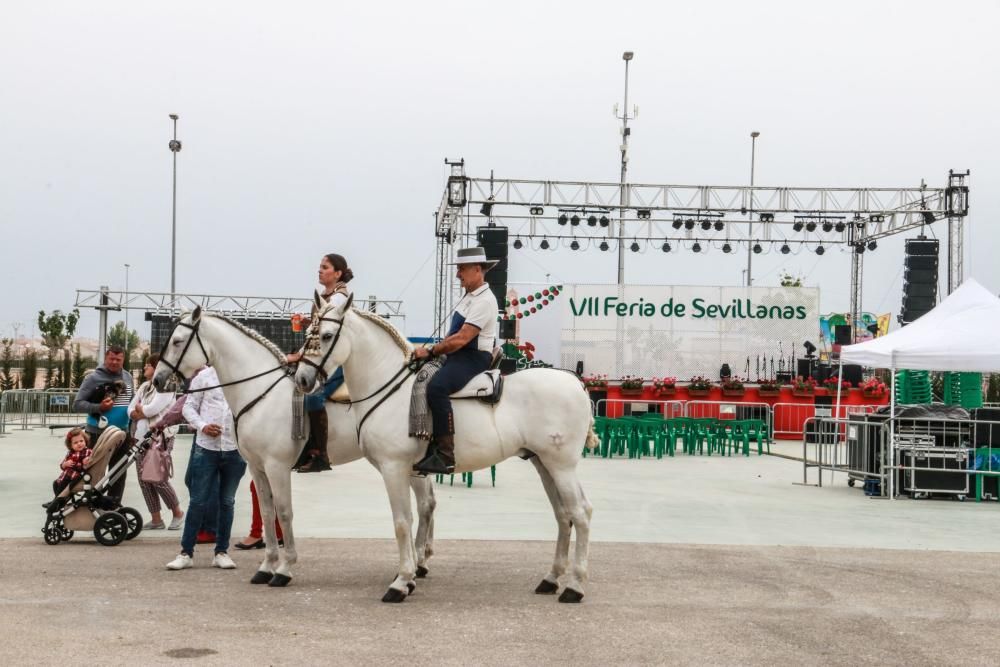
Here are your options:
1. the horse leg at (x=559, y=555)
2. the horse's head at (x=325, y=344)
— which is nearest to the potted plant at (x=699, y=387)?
the horse leg at (x=559, y=555)

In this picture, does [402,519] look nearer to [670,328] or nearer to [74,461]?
[74,461]

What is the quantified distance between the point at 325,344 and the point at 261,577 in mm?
1813

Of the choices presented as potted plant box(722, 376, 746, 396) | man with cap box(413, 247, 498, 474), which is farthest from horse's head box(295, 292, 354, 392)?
potted plant box(722, 376, 746, 396)

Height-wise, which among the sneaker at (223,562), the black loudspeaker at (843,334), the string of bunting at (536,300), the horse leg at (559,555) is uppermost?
the string of bunting at (536,300)

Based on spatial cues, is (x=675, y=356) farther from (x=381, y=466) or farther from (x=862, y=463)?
(x=381, y=466)

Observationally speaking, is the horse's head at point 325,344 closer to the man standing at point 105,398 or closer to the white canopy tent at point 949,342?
the man standing at point 105,398

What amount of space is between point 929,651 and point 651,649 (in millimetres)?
1538

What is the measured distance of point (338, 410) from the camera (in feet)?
26.0

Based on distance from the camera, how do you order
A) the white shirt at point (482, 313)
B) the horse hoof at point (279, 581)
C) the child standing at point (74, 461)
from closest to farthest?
the white shirt at point (482, 313), the horse hoof at point (279, 581), the child standing at point (74, 461)

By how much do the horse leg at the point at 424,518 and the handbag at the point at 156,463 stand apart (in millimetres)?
3155

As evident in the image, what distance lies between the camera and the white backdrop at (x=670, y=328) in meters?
31.4

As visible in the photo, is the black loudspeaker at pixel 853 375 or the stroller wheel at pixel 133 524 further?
the black loudspeaker at pixel 853 375

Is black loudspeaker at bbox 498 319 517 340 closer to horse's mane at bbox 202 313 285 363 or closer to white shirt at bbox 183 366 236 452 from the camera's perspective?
white shirt at bbox 183 366 236 452

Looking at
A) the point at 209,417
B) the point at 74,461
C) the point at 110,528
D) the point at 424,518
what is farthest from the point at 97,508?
the point at 424,518
